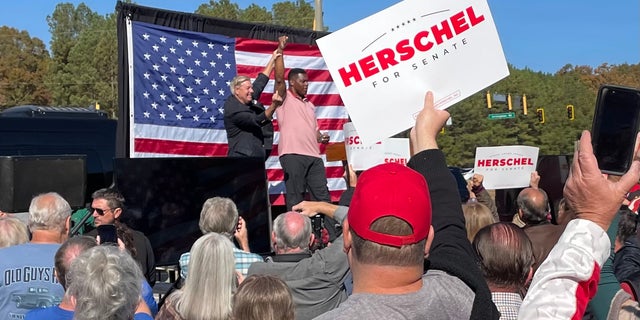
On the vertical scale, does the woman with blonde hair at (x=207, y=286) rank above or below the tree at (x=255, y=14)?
below

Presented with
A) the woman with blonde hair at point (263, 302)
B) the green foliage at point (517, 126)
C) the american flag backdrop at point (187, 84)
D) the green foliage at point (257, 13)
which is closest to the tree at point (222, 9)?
the green foliage at point (257, 13)

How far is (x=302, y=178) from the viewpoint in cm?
895

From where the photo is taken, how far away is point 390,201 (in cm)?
213

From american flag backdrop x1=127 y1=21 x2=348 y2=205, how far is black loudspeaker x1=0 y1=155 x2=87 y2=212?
1.64m

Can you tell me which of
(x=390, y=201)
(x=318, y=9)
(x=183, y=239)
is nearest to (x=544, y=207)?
(x=183, y=239)

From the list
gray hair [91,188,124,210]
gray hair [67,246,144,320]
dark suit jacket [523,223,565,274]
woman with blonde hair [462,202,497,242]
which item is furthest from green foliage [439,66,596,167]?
gray hair [67,246,144,320]

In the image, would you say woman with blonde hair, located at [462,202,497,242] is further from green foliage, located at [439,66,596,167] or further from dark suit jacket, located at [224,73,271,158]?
green foliage, located at [439,66,596,167]

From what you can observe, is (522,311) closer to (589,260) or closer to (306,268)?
(589,260)

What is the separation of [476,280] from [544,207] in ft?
14.2

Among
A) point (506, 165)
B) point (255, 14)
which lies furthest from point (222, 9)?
point (506, 165)

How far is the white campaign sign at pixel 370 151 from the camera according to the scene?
920cm

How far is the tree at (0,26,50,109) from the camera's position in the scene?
55.5 metres

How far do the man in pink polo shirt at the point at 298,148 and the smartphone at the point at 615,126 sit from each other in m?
6.83

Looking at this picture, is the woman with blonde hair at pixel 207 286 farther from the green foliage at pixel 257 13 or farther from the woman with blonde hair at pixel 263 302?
the green foliage at pixel 257 13
